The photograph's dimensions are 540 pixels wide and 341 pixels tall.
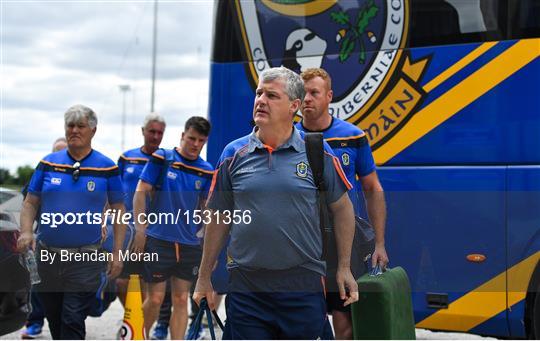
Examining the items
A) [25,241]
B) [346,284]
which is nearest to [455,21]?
[346,284]

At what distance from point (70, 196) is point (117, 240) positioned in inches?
22.1

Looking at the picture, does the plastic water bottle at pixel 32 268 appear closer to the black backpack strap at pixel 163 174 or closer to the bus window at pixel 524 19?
the black backpack strap at pixel 163 174

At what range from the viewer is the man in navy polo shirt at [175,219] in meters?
6.98

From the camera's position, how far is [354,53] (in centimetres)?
713

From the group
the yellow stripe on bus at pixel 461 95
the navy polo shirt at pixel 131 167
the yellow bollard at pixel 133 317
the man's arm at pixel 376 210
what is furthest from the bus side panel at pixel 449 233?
the navy polo shirt at pixel 131 167

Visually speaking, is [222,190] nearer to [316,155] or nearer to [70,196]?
[316,155]

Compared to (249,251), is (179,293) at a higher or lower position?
lower

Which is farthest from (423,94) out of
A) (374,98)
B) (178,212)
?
(178,212)

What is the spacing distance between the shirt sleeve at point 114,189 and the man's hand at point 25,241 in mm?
619

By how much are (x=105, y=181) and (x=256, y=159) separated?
2337 millimetres

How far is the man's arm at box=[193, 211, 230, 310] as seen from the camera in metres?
4.32

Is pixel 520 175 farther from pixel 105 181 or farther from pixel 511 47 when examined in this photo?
pixel 105 181

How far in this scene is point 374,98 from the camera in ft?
22.9

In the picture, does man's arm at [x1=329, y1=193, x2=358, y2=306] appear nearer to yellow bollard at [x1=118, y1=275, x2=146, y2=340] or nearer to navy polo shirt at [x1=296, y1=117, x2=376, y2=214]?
navy polo shirt at [x1=296, y1=117, x2=376, y2=214]
